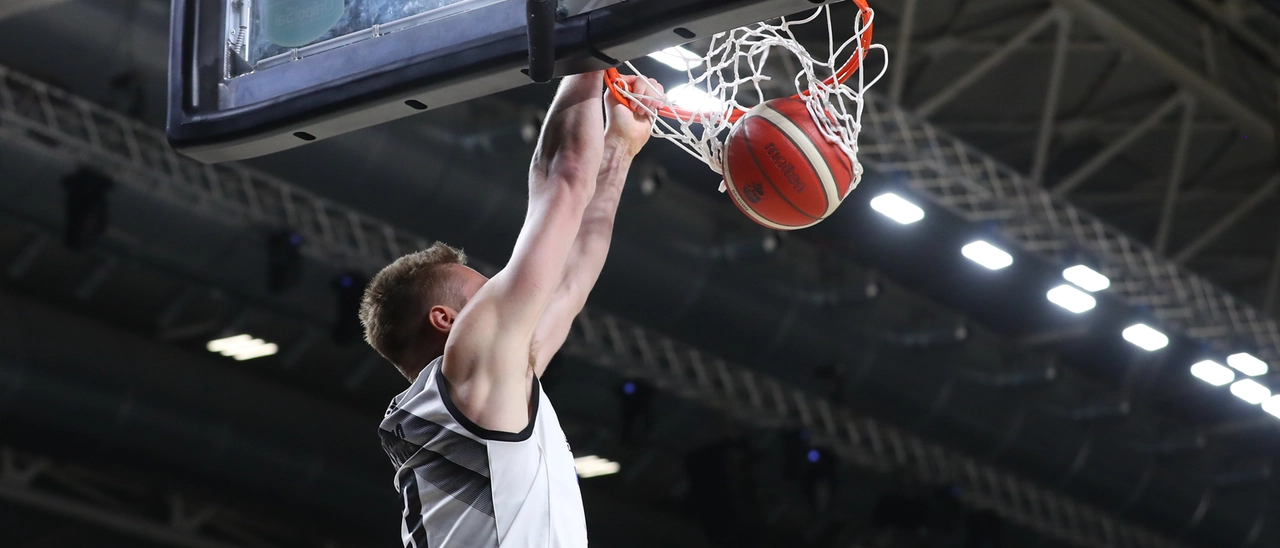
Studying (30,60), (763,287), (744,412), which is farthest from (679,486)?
(30,60)

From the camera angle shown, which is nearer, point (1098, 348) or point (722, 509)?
point (722, 509)

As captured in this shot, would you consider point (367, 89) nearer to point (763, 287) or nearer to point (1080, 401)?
point (763, 287)

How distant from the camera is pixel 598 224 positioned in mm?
3229

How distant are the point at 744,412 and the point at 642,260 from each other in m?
1.78

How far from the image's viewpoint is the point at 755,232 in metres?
9.38

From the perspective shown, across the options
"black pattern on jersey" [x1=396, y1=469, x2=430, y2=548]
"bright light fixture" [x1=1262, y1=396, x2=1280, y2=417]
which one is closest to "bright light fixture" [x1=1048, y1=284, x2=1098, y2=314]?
"bright light fixture" [x1=1262, y1=396, x2=1280, y2=417]

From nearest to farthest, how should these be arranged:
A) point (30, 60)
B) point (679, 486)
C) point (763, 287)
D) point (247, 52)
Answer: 1. point (247, 52)
2. point (30, 60)
3. point (763, 287)
4. point (679, 486)

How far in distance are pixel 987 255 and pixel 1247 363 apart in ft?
8.55

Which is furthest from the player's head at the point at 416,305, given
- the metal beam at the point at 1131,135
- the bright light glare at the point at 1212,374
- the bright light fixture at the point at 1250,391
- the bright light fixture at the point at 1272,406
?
the bright light fixture at the point at 1272,406

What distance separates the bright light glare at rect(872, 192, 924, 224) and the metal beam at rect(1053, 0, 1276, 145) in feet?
5.94

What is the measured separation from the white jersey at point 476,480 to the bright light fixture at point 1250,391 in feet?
32.1

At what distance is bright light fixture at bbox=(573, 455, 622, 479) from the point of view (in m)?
11.1

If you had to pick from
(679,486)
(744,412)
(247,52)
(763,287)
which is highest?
(247,52)

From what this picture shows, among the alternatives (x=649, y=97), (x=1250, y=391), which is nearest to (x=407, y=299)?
(x=649, y=97)
